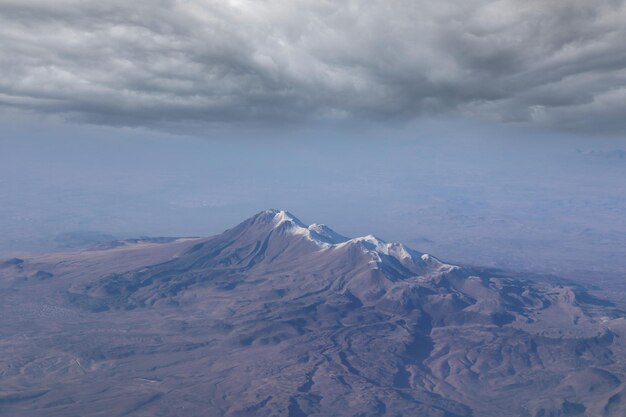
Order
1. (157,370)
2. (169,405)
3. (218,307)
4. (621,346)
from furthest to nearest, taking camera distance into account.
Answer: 1. (218,307)
2. (621,346)
3. (157,370)
4. (169,405)

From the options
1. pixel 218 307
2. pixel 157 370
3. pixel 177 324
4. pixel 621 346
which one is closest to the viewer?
pixel 157 370

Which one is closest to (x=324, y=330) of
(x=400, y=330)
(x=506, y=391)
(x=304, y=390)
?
(x=400, y=330)

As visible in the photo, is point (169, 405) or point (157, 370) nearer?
point (169, 405)

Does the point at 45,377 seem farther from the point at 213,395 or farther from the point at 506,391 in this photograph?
the point at 506,391

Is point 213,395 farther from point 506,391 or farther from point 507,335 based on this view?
point 507,335

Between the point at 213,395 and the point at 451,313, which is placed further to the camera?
the point at 451,313

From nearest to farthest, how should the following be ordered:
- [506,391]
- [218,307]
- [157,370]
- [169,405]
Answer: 1. [169,405]
2. [506,391]
3. [157,370]
4. [218,307]
